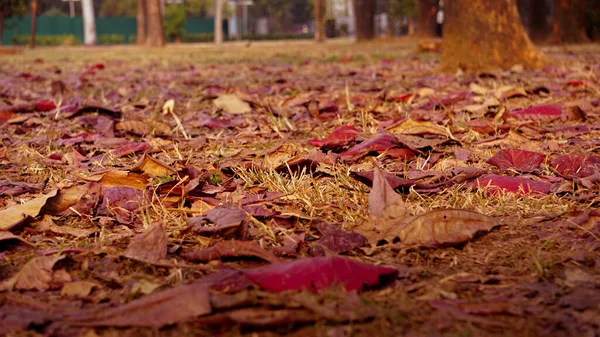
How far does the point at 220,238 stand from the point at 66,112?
9.40 feet

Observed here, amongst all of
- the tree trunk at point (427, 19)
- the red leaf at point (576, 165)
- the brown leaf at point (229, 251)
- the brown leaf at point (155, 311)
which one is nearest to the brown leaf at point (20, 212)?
the brown leaf at point (229, 251)

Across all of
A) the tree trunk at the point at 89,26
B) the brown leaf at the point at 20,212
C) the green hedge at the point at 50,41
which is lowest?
the brown leaf at the point at 20,212

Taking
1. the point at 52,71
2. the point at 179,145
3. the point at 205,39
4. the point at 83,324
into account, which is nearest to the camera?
the point at 83,324

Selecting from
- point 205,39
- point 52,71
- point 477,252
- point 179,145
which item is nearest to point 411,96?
point 179,145

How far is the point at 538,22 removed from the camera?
18.3m

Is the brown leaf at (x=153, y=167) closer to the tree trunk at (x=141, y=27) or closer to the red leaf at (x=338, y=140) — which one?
the red leaf at (x=338, y=140)

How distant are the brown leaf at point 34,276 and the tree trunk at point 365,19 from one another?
2306 cm

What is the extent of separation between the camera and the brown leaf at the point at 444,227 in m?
1.84

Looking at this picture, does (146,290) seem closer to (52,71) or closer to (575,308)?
(575,308)

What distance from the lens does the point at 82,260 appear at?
5.81ft

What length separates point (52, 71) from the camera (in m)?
10.0

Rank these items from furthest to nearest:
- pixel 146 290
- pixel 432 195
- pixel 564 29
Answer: pixel 564 29 < pixel 432 195 < pixel 146 290

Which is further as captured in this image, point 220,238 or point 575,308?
point 220,238

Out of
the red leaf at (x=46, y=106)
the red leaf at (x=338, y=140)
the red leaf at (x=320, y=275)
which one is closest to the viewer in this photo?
the red leaf at (x=320, y=275)
